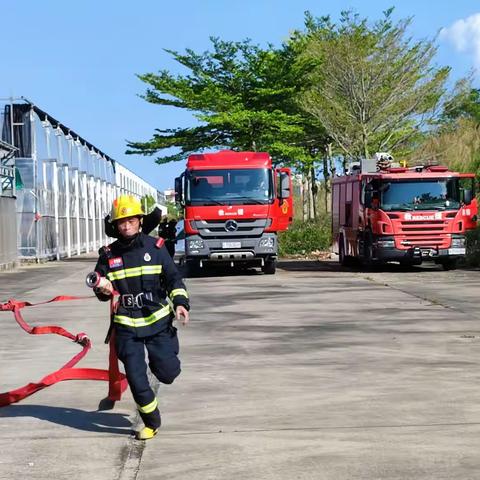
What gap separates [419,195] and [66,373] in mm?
18660

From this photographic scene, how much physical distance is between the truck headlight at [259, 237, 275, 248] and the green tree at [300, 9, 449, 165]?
60.5 ft

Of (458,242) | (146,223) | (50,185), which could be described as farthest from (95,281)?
(50,185)

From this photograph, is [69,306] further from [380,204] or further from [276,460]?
[276,460]

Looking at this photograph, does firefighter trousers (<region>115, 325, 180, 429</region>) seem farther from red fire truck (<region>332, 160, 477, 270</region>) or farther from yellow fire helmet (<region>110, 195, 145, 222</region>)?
red fire truck (<region>332, 160, 477, 270</region>)

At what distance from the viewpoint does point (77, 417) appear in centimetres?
768

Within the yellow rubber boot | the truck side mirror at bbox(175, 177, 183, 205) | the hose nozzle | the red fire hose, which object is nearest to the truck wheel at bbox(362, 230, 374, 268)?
the truck side mirror at bbox(175, 177, 183, 205)

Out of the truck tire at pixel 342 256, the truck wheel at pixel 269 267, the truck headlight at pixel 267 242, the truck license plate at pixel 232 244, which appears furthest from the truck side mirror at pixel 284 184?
the truck tire at pixel 342 256

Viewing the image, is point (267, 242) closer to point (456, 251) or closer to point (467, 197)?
point (456, 251)

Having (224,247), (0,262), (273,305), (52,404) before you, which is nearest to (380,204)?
(224,247)

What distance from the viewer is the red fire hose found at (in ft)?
26.1

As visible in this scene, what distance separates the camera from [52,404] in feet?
27.2

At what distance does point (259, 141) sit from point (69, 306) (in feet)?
92.7

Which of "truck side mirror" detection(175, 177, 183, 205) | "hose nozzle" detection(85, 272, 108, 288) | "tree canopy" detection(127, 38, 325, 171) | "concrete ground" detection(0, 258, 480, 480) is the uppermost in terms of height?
"tree canopy" detection(127, 38, 325, 171)

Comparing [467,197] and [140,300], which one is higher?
[467,197]
